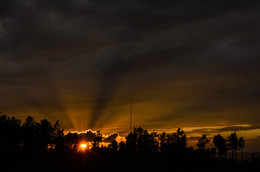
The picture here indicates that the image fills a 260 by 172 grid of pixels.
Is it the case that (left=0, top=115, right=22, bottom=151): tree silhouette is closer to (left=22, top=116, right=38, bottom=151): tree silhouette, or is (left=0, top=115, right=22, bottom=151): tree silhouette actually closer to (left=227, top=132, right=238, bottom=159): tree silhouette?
(left=22, top=116, right=38, bottom=151): tree silhouette

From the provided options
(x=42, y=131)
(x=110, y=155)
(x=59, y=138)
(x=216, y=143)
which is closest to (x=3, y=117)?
(x=42, y=131)

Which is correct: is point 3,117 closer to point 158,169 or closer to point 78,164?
point 78,164

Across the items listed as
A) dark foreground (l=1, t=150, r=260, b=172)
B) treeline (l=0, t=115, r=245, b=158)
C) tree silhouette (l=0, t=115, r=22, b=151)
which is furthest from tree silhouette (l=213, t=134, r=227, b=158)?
dark foreground (l=1, t=150, r=260, b=172)

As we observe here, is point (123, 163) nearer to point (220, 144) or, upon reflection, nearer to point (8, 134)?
point (8, 134)

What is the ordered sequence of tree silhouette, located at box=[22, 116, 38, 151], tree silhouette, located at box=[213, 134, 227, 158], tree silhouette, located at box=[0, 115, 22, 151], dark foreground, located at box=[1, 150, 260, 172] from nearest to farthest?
dark foreground, located at box=[1, 150, 260, 172] → tree silhouette, located at box=[0, 115, 22, 151] → tree silhouette, located at box=[22, 116, 38, 151] → tree silhouette, located at box=[213, 134, 227, 158]

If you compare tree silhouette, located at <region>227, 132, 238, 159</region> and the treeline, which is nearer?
the treeline

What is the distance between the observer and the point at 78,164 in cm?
3941

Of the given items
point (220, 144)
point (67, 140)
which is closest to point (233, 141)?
point (220, 144)

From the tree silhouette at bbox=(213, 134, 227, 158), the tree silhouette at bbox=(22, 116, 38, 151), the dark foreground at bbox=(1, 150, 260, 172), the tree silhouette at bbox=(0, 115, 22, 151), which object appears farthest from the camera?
the tree silhouette at bbox=(213, 134, 227, 158)

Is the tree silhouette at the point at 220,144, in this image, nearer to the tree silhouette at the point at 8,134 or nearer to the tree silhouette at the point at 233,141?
the tree silhouette at the point at 233,141

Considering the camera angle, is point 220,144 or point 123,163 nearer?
point 123,163

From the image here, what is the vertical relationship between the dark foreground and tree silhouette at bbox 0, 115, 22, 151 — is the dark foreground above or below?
below

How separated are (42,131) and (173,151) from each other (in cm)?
8711

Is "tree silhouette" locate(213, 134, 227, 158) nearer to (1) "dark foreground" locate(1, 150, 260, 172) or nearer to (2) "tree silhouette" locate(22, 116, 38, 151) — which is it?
(2) "tree silhouette" locate(22, 116, 38, 151)
